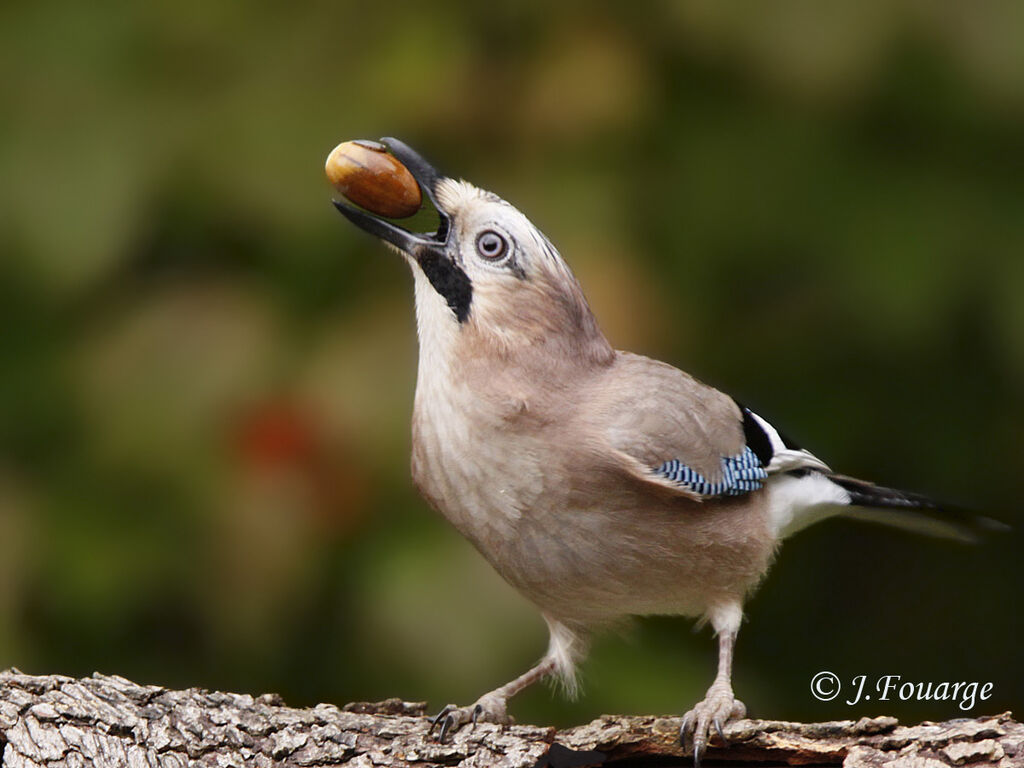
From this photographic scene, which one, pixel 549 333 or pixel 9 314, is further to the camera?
pixel 9 314

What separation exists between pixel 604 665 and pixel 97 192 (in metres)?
2.06

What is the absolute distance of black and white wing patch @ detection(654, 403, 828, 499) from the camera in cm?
344

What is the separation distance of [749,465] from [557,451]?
639 millimetres

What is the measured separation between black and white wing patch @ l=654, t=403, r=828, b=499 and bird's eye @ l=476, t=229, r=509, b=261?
0.65m

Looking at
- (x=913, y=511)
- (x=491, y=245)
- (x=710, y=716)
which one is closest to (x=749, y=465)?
(x=913, y=511)

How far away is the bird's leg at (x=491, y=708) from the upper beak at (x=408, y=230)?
43.9 inches

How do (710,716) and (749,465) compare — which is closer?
(710,716)

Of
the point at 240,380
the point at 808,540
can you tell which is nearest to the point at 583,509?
the point at 240,380

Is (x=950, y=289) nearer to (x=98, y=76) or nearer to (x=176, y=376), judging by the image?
(x=176, y=376)

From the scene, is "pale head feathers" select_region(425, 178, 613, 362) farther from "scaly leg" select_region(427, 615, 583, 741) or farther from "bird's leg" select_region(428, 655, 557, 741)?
"bird's leg" select_region(428, 655, 557, 741)

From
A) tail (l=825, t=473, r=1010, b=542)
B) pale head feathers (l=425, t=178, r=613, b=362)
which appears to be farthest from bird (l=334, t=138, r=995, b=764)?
tail (l=825, t=473, r=1010, b=542)

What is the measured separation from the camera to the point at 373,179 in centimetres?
332

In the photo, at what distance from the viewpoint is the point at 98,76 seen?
4.38 meters

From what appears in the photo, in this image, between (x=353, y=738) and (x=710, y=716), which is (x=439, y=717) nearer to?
(x=353, y=738)
